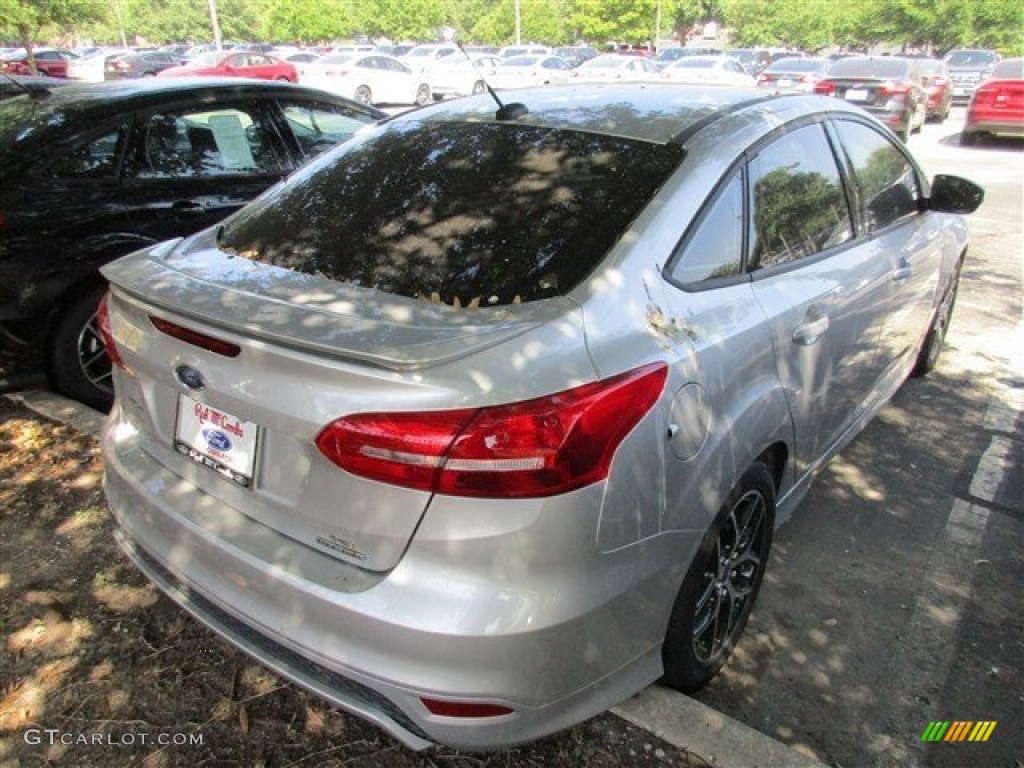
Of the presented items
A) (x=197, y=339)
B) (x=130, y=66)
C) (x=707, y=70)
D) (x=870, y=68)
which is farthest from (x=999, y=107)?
(x=130, y=66)

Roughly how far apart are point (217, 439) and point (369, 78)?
23.3 meters

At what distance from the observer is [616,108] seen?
270 centimetres

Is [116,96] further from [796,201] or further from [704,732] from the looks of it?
[704,732]

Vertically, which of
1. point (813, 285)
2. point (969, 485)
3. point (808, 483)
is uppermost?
point (813, 285)

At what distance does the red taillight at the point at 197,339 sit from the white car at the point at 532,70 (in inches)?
994

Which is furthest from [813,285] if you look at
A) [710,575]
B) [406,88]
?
[406,88]

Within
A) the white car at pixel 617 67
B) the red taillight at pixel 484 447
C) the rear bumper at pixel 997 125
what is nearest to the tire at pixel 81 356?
the red taillight at pixel 484 447

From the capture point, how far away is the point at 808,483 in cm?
304

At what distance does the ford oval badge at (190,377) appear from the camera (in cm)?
196

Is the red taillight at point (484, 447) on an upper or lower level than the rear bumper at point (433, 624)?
upper

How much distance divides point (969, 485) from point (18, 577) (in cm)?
397

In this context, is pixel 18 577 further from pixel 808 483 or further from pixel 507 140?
pixel 808 483

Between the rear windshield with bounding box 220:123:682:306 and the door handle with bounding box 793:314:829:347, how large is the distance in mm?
686

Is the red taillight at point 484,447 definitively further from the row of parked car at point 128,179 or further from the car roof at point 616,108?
the row of parked car at point 128,179
